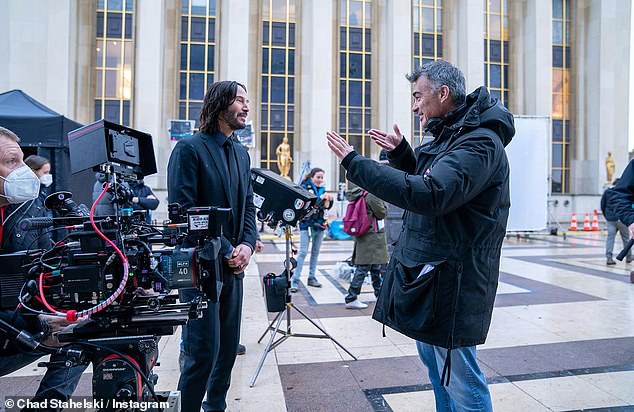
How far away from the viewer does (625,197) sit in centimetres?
370

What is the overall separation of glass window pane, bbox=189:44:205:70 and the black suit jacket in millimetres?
24449

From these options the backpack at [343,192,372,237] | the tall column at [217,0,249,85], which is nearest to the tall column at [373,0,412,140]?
the tall column at [217,0,249,85]

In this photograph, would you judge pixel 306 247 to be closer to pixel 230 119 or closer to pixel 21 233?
pixel 230 119

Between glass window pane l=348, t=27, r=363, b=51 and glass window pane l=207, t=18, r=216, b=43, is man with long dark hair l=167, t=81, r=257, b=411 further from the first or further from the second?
glass window pane l=348, t=27, r=363, b=51

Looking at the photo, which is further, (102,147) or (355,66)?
(355,66)

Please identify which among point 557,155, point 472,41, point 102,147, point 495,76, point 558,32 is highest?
point 558,32

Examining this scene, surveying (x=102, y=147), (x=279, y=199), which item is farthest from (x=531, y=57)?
(x=102, y=147)

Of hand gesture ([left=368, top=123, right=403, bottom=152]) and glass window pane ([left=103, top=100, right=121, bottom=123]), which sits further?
glass window pane ([left=103, top=100, right=121, bottom=123])

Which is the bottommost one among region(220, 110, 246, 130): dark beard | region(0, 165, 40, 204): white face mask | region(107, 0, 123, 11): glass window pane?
region(0, 165, 40, 204): white face mask

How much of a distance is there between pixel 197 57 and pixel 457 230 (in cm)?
2600

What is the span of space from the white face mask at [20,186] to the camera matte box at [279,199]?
184 centimetres

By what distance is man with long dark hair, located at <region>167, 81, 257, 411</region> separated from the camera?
2332 millimetres

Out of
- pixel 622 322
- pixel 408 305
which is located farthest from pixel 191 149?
pixel 622 322

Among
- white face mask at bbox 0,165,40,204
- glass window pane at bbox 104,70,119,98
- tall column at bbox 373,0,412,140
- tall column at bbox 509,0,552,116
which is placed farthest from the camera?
tall column at bbox 509,0,552,116
